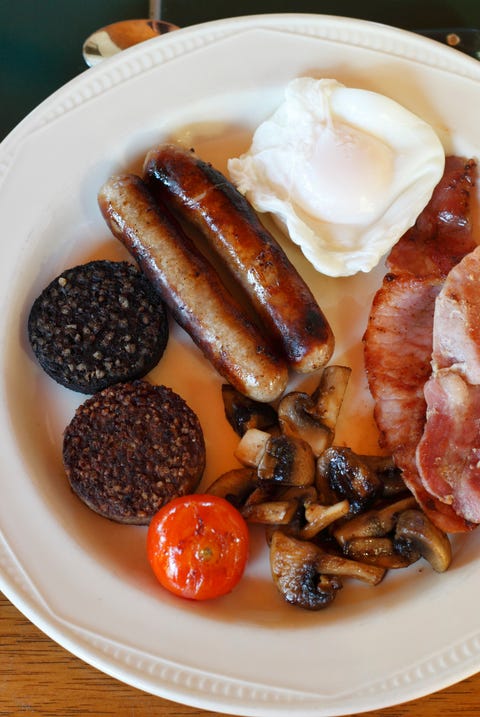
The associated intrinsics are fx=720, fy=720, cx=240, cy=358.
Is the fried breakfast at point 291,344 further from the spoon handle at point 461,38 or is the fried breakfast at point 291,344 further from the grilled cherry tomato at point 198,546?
the spoon handle at point 461,38

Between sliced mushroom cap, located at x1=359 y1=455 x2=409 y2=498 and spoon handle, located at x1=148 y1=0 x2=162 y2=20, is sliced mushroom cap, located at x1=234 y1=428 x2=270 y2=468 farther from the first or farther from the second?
spoon handle, located at x1=148 y1=0 x2=162 y2=20

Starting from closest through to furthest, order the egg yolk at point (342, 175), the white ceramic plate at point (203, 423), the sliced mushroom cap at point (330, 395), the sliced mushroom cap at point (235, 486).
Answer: the white ceramic plate at point (203, 423)
the sliced mushroom cap at point (235, 486)
the sliced mushroom cap at point (330, 395)
the egg yolk at point (342, 175)

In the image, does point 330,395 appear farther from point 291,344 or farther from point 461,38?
point 461,38

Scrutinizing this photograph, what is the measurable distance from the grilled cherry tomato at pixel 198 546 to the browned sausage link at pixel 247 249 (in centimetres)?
53

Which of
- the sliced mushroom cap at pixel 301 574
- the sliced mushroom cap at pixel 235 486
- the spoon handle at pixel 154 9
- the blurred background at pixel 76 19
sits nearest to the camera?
the sliced mushroom cap at pixel 301 574

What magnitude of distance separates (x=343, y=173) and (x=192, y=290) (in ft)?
2.09

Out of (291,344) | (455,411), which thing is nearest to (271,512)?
(291,344)

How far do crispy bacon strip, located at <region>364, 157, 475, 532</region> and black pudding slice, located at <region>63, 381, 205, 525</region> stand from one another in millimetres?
601

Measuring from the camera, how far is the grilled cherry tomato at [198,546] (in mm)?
1938

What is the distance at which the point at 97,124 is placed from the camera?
238 centimetres

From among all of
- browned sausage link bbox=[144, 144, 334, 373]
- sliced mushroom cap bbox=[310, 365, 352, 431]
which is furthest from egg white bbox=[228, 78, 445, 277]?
sliced mushroom cap bbox=[310, 365, 352, 431]

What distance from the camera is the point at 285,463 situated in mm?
2072

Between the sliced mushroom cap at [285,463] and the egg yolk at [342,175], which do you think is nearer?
the sliced mushroom cap at [285,463]

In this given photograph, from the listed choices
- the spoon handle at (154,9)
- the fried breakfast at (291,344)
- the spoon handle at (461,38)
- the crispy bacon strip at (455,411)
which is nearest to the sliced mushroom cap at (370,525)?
the fried breakfast at (291,344)
